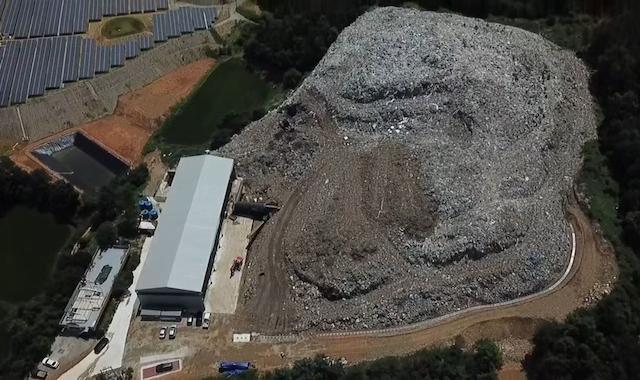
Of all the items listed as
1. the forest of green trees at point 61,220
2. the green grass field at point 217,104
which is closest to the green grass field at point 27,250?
the forest of green trees at point 61,220

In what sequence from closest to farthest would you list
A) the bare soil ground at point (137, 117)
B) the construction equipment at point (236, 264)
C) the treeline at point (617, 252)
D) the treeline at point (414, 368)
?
the treeline at point (617, 252)
the treeline at point (414, 368)
the construction equipment at point (236, 264)
the bare soil ground at point (137, 117)

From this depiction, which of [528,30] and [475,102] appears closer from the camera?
[475,102]

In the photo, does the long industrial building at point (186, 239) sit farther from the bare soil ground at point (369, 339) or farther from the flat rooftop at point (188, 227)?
the bare soil ground at point (369, 339)

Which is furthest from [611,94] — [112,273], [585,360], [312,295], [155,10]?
[155,10]

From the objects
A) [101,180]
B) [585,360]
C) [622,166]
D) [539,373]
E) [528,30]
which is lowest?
[101,180]

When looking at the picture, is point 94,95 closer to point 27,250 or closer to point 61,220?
point 61,220

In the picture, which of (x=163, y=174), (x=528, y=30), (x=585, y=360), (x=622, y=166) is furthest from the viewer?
(x=528, y=30)

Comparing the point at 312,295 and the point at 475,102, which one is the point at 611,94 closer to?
the point at 475,102
